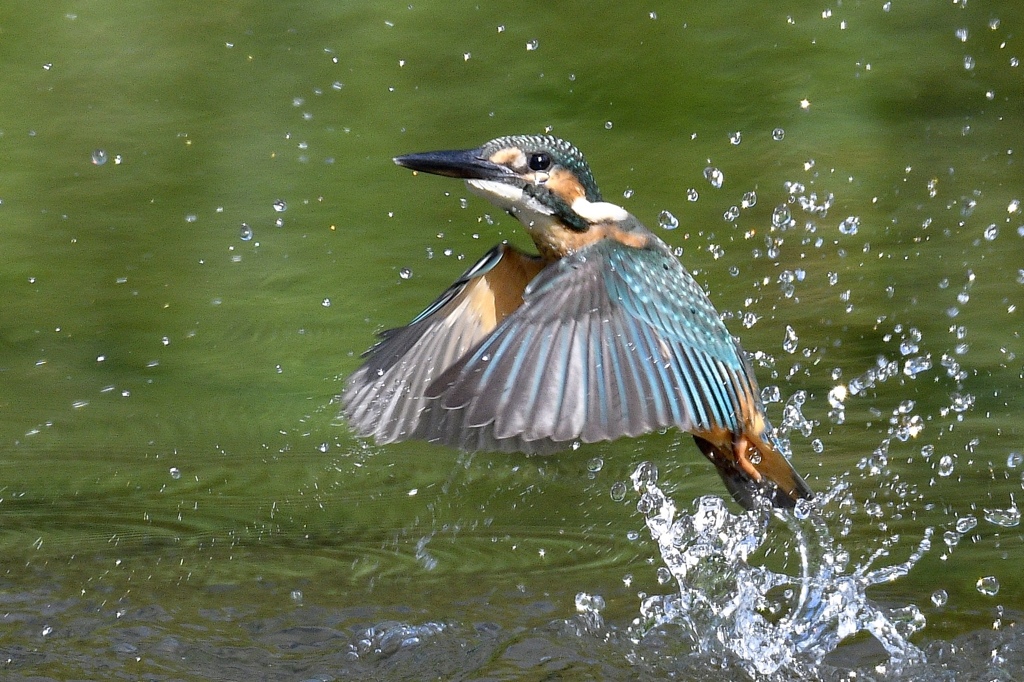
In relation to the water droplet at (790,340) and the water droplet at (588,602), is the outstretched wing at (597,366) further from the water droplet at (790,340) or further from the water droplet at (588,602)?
the water droplet at (790,340)

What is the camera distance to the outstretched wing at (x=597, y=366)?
2137 millimetres

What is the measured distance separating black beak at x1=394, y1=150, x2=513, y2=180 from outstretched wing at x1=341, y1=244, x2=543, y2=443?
0.15 meters

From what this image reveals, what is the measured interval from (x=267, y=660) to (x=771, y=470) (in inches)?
37.7

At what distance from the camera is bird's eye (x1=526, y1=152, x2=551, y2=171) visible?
2.65 m

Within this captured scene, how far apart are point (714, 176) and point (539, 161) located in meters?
1.98

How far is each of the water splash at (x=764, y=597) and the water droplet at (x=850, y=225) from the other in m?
1.71

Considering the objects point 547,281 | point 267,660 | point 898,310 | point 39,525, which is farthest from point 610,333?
point 898,310

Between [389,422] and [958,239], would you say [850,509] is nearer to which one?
[389,422]

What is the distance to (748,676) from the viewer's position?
235 centimetres

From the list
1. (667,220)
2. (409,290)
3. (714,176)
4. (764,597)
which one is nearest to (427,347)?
(764,597)

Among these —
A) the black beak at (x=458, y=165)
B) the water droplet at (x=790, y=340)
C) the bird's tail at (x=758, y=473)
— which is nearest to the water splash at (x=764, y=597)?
the bird's tail at (x=758, y=473)

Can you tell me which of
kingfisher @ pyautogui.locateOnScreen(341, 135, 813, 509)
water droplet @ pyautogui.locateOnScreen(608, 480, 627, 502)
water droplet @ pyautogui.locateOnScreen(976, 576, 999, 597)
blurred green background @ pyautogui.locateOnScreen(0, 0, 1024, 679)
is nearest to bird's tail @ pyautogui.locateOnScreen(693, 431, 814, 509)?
kingfisher @ pyautogui.locateOnScreen(341, 135, 813, 509)

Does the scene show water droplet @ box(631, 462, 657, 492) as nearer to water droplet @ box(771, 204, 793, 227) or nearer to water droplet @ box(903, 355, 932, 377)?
water droplet @ box(903, 355, 932, 377)

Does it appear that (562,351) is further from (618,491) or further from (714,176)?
(714,176)
